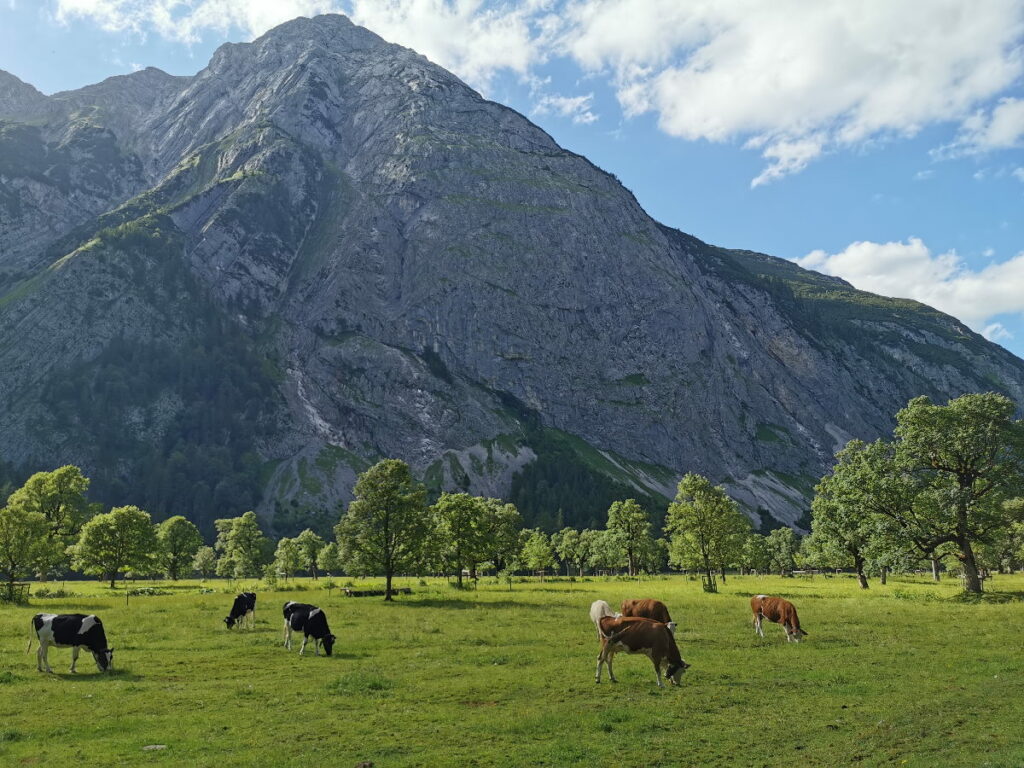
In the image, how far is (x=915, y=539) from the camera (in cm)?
5566

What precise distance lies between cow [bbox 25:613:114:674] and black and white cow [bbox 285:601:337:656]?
825cm

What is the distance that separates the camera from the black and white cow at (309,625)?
32.7 m

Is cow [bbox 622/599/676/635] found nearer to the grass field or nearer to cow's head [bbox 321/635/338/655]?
the grass field

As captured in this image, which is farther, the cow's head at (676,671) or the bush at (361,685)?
the cow's head at (676,671)

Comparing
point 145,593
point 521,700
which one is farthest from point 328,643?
point 145,593

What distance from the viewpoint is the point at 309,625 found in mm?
33062

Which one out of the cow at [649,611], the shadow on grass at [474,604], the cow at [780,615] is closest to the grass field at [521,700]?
the cow at [780,615]

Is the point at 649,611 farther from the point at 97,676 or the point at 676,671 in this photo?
the point at 97,676

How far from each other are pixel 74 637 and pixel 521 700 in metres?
20.6

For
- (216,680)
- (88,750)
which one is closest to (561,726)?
(88,750)

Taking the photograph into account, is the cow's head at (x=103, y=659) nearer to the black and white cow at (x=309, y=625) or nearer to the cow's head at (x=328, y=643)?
the black and white cow at (x=309, y=625)

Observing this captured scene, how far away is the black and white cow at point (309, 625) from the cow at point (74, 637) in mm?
8254

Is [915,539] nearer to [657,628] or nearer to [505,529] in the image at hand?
[657,628]

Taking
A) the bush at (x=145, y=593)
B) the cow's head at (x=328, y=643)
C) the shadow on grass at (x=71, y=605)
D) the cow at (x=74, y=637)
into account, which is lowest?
the bush at (x=145, y=593)
